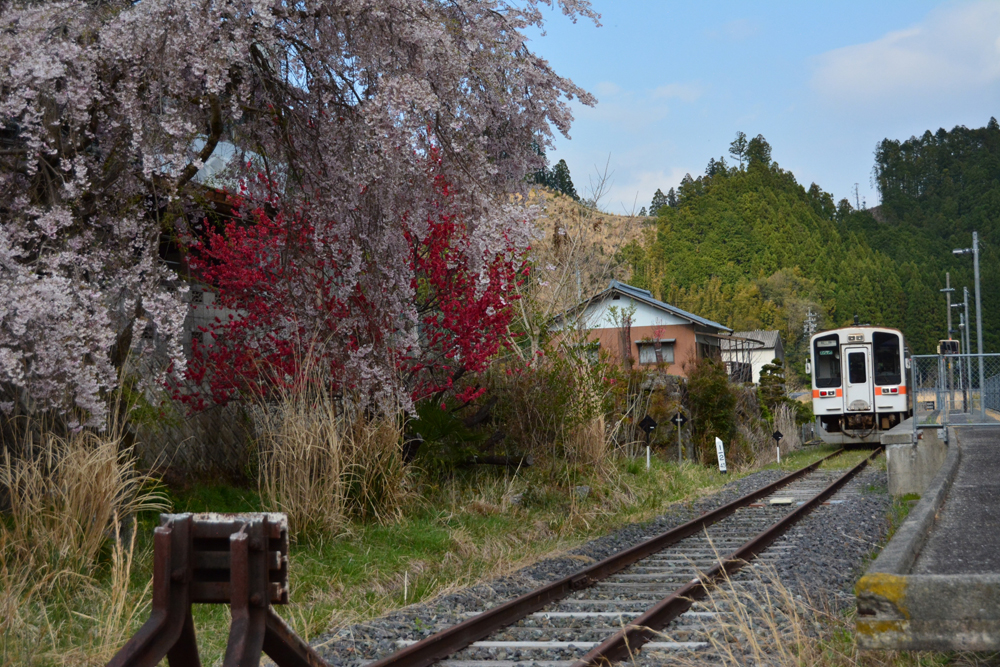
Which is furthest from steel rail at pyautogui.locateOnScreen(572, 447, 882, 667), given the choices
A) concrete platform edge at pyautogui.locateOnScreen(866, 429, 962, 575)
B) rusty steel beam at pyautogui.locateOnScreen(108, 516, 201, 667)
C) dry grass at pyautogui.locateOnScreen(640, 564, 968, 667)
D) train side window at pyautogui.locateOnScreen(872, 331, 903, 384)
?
train side window at pyautogui.locateOnScreen(872, 331, 903, 384)

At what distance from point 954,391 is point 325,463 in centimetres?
978

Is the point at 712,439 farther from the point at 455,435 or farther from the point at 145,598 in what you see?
the point at 145,598

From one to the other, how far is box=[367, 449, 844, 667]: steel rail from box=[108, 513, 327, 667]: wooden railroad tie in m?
2.01

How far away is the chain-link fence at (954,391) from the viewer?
41.5ft

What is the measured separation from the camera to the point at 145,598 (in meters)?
5.80

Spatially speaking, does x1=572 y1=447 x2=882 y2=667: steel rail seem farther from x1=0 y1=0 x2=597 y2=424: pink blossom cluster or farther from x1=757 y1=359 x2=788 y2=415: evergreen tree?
x1=757 y1=359 x2=788 y2=415: evergreen tree

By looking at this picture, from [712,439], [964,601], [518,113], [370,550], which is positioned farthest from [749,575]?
[712,439]

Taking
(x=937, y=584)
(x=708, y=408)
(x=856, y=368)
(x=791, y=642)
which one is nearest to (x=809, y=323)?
(x=856, y=368)

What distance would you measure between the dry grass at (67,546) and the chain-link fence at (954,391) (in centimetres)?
1001

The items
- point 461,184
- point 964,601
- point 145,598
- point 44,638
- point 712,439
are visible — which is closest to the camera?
point 964,601

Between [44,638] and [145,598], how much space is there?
3.11ft

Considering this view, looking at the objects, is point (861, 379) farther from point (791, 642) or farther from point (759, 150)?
point (759, 150)

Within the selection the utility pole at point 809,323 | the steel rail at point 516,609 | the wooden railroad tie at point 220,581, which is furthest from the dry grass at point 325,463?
the utility pole at point 809,323

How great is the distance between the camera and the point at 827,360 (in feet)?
81.3
